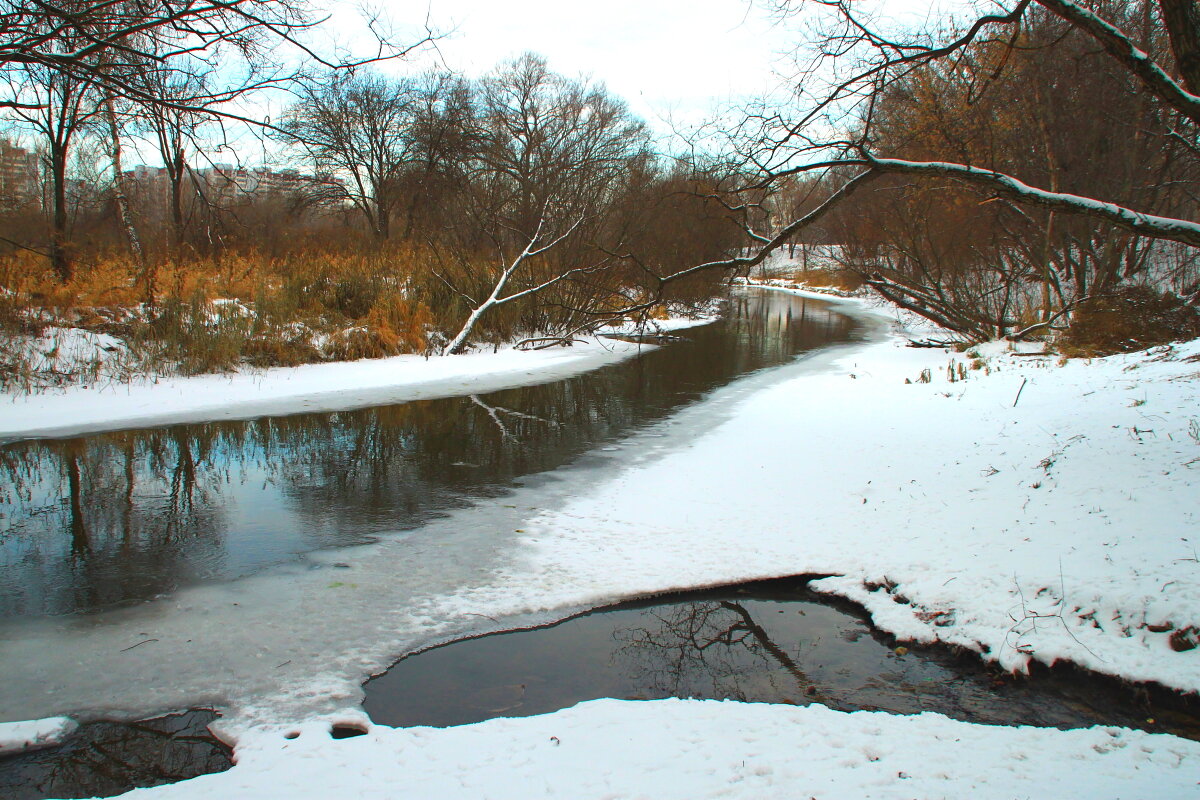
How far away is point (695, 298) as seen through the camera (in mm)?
29906

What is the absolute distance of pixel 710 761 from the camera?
293cm

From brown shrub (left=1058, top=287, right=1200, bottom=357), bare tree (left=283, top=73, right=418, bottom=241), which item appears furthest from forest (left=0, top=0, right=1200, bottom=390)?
bare tree (left=283, top=73, right=418, bottom=241)

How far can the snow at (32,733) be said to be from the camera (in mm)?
3088

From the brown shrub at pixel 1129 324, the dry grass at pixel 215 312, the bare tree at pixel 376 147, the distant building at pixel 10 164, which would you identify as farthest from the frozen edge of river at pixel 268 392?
the bare tree at pixel 376 147

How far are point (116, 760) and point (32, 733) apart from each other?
0.47 metres

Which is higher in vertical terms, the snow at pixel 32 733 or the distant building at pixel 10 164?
the distant building at pixel 10 164

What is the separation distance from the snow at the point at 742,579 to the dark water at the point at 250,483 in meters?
0.50

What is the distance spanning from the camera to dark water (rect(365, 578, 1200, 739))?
3.51m

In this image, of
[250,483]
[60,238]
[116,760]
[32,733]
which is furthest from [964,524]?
[60,238]

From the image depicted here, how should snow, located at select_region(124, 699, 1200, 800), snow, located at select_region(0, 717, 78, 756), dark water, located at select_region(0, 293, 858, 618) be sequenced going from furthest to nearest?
dark water, located at select_region(0, 293, 858, 618) → snow, located at select_region(0, 717, 78, 756) → snow, located at select_region(124, 699, 1200, 800)

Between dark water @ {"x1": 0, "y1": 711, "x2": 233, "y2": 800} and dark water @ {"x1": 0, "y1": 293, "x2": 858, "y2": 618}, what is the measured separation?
5.13 feet

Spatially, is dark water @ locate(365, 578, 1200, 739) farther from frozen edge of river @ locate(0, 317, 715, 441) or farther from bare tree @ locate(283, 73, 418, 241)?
bare tree @ locate(283, 73, 418, 241)

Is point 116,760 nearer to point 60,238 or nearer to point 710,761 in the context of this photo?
point 710,761

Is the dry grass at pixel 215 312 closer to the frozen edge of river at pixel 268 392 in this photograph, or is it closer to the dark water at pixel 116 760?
the frozen edge of river at pixel 268 392
